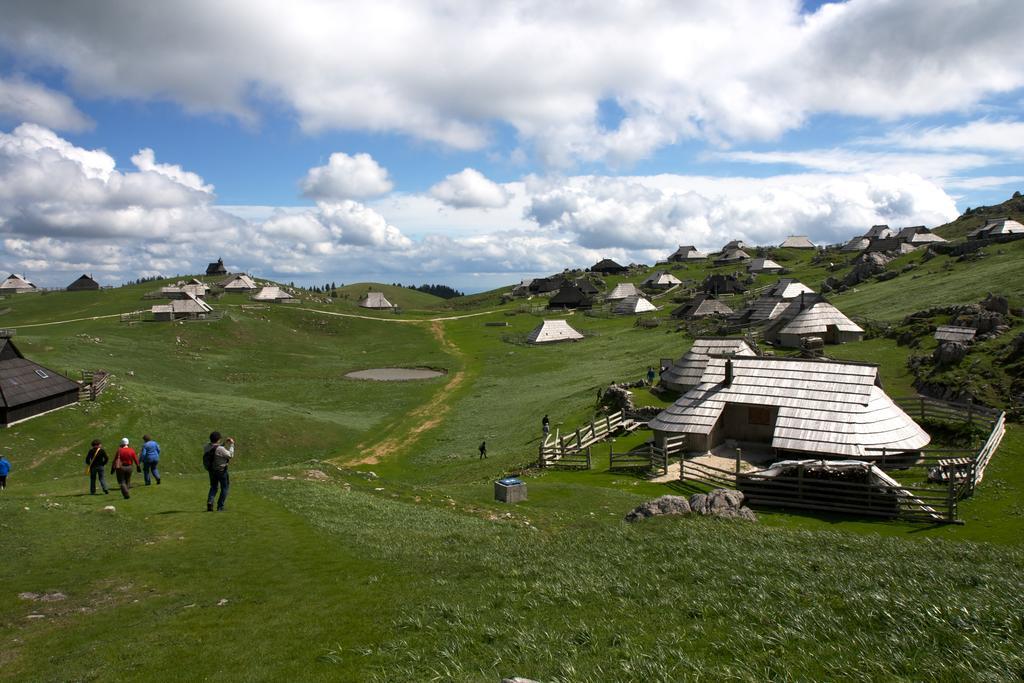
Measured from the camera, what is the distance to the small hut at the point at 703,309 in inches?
3608

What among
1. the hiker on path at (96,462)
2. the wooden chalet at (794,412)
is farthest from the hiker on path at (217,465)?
the wooden chalet at (794,412)

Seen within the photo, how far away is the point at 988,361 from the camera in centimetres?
3803

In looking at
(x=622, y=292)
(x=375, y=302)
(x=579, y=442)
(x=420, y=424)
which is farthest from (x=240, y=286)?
(x=579, y=442)

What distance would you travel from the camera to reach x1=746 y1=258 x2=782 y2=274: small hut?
144 metres

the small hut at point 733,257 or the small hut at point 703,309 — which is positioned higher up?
the small hut at point 733,257

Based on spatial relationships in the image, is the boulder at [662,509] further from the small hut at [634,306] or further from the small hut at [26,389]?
the small hut at [634,306]

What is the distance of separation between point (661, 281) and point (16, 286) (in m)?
161

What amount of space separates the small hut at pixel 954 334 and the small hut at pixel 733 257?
124 m

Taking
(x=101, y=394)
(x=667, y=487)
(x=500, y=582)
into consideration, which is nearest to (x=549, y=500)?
(x=667, y=487)

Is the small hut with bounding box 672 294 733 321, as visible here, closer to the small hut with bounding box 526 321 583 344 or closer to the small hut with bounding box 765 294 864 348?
the small hut with bounding box 526 321 583 344

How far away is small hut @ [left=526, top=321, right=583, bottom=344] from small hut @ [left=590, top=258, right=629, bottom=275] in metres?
87.1

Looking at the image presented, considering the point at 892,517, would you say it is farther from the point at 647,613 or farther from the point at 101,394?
the point at 101,394

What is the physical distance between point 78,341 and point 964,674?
271ft

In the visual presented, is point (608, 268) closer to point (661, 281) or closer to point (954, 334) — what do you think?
point (661, 281)
